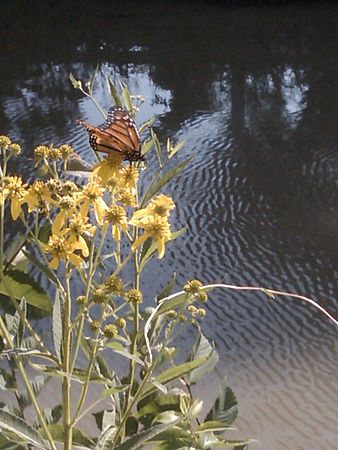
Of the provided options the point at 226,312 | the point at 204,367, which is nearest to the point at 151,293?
the point at 226,312

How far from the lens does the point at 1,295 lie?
0.76 meters

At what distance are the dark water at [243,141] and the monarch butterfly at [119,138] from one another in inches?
30.1

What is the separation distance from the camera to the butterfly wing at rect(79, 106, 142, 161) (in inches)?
23.7

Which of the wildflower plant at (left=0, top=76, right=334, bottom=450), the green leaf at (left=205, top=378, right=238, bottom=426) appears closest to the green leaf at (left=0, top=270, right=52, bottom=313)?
the wildflower plant at (left=0, top=76, right=334, bottom=450)

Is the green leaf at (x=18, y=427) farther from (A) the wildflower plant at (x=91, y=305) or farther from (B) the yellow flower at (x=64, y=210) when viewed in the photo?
(B) the yellow flower at (x=64, y=210)

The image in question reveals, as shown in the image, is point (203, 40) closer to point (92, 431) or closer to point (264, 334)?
point (264, 334)

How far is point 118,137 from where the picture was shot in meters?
0.61

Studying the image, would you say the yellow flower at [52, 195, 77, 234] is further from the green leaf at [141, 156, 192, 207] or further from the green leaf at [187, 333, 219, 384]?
the green leaf at [187, 333, 219, 384]

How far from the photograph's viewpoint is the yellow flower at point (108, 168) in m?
0.59

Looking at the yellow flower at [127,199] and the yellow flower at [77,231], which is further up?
the yellow flower at [127,199]

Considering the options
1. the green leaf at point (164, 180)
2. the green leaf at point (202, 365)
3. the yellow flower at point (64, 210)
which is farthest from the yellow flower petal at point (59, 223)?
the green leaf at point (202, 365)

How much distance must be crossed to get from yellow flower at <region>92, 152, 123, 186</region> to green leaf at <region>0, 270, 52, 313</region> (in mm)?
173

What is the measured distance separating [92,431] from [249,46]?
2803 mm

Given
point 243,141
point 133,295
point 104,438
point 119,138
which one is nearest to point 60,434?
point 104,438
